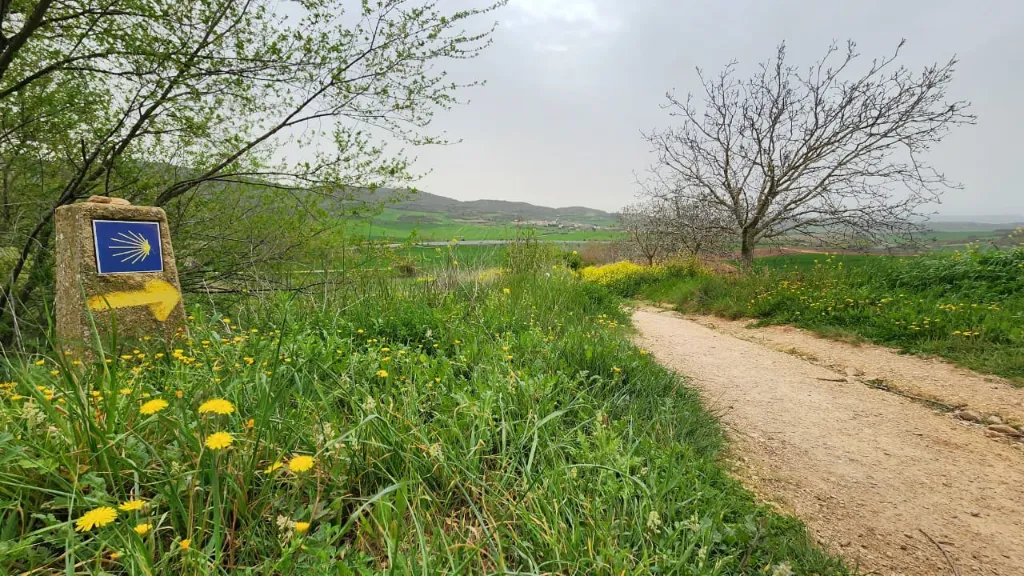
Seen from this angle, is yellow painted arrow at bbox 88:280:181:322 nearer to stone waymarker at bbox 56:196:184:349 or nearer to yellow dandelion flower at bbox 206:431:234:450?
stone waymarker at bbox 56:196:184:349

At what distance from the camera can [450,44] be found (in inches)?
201

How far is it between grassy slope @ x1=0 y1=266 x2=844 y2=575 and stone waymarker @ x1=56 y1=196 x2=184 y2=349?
2.39ft

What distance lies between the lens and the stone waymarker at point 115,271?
3.05m

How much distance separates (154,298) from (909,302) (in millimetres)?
8893

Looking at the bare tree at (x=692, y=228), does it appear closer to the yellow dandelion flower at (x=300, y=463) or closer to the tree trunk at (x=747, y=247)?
the tree trunk at (x=747, y=247)

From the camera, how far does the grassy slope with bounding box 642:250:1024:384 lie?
4.62 meters

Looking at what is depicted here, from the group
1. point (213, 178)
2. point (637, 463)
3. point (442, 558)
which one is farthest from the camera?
point (213, 178)

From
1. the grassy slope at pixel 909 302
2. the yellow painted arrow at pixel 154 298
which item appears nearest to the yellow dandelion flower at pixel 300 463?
the yellow painted arrow at pixel 154 298

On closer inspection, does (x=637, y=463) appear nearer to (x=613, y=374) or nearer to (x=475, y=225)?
(x=613, y=374)

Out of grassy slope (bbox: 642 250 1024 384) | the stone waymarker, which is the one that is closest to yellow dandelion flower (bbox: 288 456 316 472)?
the stone waymarker

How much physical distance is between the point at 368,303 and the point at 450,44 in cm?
340

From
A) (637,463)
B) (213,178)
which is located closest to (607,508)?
(637,463)

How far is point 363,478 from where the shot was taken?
1.65m

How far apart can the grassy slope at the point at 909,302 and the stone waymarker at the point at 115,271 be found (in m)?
7.61
